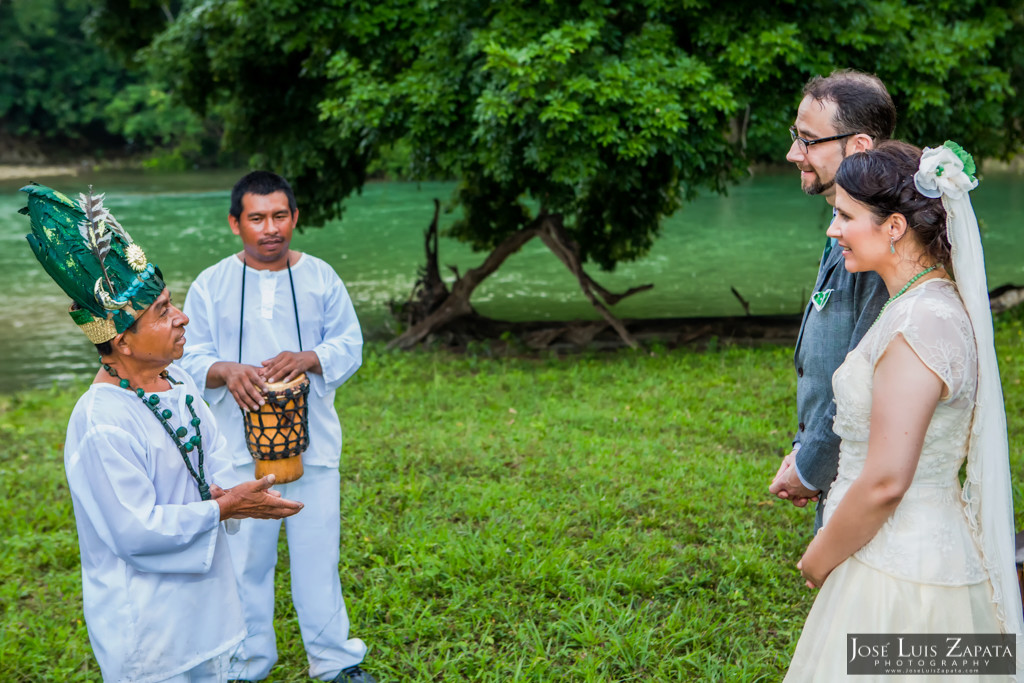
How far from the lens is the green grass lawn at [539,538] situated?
3898 mm

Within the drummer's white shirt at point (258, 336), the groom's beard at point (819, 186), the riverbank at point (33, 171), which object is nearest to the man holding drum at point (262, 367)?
the drummer's white shirt at point (258, 336)

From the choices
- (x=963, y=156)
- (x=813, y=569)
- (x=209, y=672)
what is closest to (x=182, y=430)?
(x=209, y=672)

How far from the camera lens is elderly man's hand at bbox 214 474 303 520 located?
8.79 ft

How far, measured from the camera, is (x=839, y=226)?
8.02 ft

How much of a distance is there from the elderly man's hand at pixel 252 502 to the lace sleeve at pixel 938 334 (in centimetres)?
168

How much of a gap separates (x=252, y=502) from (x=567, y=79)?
5718 millimetres

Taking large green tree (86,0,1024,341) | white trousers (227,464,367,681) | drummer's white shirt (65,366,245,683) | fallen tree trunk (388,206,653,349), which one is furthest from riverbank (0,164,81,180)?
drummer's white shirt (65,366,245,683)

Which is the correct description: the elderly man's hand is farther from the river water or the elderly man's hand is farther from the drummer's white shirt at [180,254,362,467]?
the river water

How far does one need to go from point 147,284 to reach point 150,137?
46155 mm

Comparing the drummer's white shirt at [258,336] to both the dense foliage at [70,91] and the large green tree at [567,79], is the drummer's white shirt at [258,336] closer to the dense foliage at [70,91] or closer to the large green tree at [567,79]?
the large green tree at [567,79]

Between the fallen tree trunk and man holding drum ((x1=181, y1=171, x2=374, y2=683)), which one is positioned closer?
man holding drum ((x1=181, y1=171, x2=374, y2=683))

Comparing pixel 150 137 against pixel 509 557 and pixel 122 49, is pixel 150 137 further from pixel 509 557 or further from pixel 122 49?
pixel 509 557

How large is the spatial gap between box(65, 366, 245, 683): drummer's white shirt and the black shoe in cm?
110

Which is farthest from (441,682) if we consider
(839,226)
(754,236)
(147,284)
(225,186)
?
(225,186)
